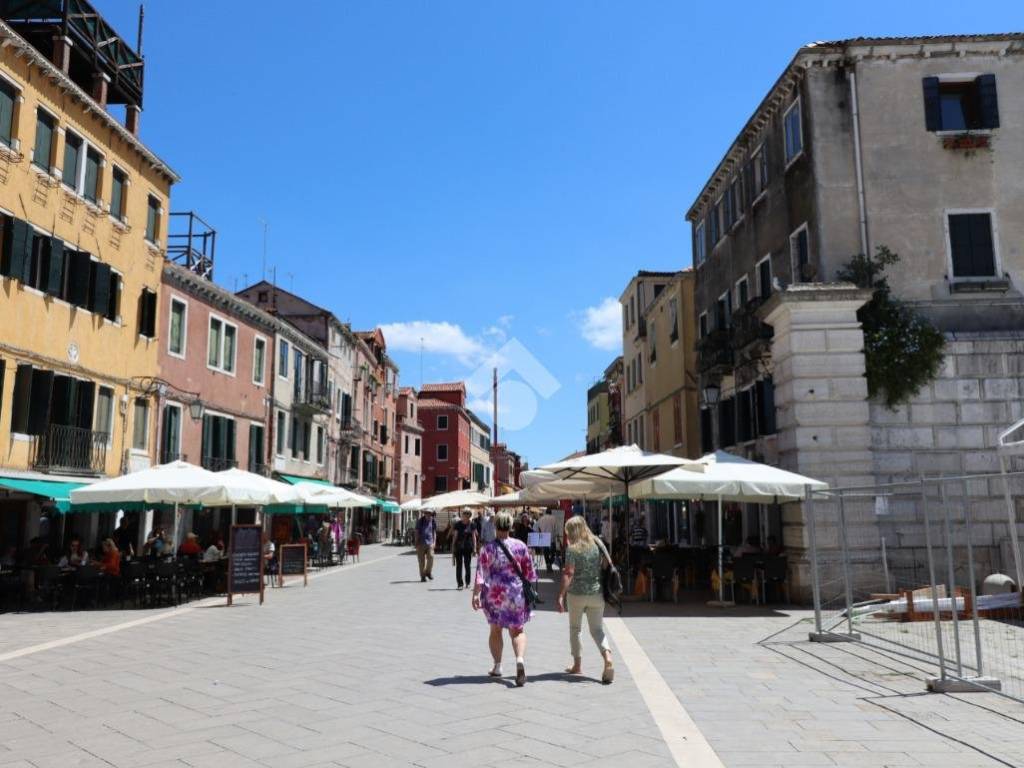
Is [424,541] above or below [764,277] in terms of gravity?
below

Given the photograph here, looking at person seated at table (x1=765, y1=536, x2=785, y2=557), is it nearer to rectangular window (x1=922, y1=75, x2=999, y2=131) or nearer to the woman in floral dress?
rectangular window (x1=922, y1=75, x2=999, y2=131)

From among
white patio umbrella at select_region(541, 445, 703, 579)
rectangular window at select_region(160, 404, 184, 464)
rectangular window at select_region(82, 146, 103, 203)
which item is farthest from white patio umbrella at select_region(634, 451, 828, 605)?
rectangular window at select_region(160, 404, 184, 464)

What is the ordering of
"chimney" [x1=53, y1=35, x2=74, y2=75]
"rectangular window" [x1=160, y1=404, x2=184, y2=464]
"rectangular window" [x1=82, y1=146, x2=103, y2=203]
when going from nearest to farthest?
1. "chimney" [x1=53, y1=35, x2=74, y2=75]
2. "rectangular window" [x1=82, y1=146, x2=103, y2=203]
3. "rectangular window" [x1=160, y1=404, x2=184, y2=464]

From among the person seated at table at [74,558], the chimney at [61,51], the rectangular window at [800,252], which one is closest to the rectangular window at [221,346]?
the chimney at [61,51]

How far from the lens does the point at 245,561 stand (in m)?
15.9

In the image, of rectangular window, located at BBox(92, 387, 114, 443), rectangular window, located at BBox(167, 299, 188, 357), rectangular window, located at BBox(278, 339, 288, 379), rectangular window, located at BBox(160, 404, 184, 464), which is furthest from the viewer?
rectangular window, located at BBox(278, 339, 288, 379)

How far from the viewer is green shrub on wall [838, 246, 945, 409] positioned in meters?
15.7

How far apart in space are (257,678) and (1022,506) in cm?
1377

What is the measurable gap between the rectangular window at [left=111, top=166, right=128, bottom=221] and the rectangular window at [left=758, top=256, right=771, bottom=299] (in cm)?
1607

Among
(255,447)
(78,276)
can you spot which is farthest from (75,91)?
(255,447)

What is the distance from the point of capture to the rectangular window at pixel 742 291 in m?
21.1

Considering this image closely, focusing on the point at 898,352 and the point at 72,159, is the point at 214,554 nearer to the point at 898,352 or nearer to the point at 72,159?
the point at 72,159

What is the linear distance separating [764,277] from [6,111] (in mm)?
16749

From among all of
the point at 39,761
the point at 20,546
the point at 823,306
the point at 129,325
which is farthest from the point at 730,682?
the point at 129,325
